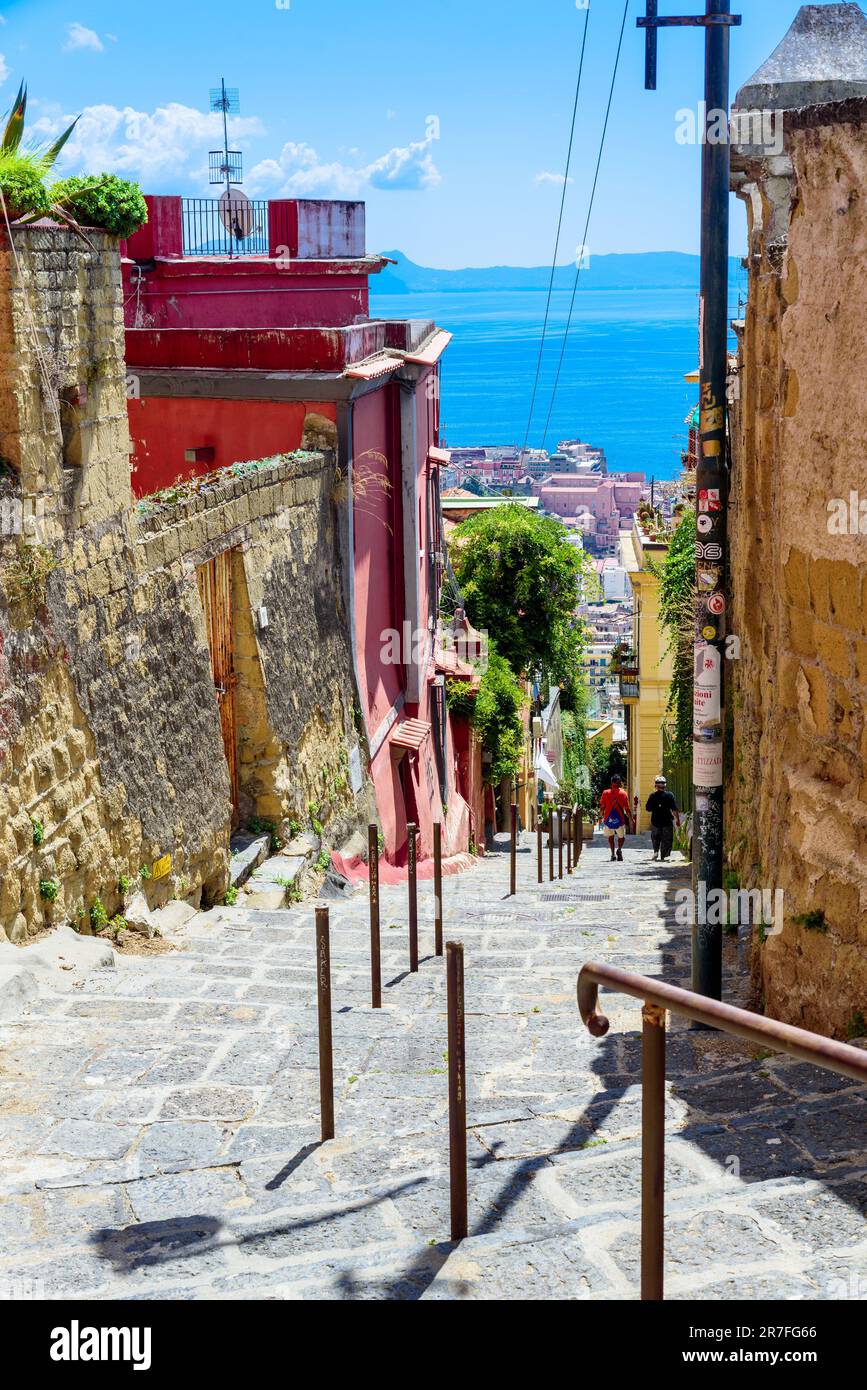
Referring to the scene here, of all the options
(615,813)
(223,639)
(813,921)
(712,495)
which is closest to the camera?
(813,921)

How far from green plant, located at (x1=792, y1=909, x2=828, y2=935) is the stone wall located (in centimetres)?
368

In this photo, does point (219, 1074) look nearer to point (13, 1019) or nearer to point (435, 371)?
point (13, 1019)

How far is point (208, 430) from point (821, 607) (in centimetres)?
1004

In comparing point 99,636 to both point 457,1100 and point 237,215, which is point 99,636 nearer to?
point 457,1100

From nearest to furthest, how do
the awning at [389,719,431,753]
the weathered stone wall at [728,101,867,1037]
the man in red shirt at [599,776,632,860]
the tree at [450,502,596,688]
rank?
the weathered stone wall at [728,101,867,1037] < the awning at [389,719,431,753] < the man in red shirt at [599,776,632,860] < the tree at [450,502,596,688]

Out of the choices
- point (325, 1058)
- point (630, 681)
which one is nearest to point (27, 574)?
point (325, 1058)

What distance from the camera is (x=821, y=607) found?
5.52m

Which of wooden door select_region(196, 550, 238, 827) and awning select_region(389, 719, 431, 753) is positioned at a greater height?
wooden door select_region(196, 550, 238, 827)

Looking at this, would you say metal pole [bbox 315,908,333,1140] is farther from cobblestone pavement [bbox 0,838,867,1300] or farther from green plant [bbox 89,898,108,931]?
green plant [bbox 89,898,108,931]

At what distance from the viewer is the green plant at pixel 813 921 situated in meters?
5.64

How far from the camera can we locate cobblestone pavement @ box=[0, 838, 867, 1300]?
12.4 ft

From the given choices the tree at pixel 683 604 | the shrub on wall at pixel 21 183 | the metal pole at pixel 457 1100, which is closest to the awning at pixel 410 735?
the tree at pixel 683 604

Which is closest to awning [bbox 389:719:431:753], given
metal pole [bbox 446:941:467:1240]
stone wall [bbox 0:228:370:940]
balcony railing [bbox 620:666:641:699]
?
stone wall [bbox 0:228:370:940]

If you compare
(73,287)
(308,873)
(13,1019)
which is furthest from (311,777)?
(13,1019)
